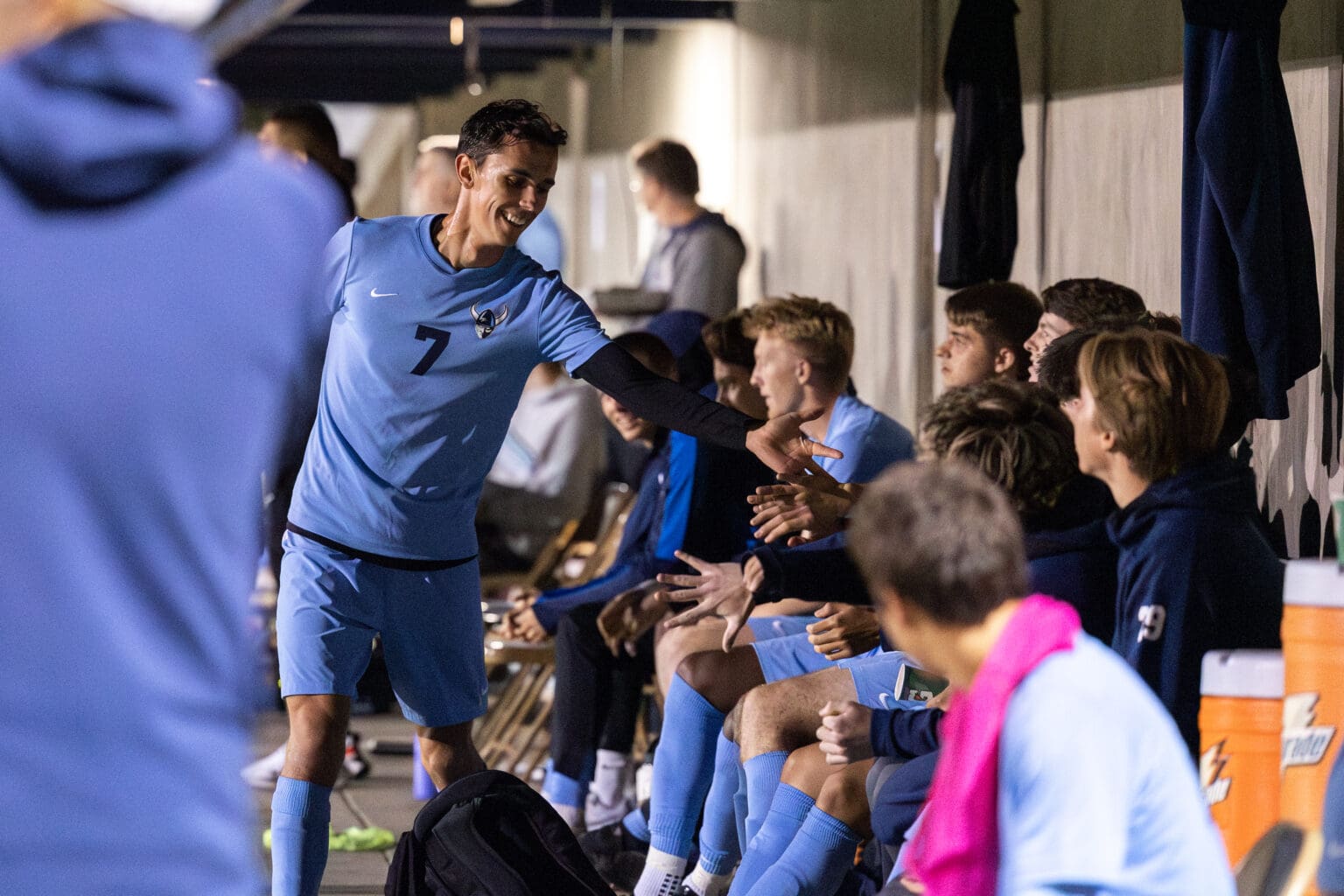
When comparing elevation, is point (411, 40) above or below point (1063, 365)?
above

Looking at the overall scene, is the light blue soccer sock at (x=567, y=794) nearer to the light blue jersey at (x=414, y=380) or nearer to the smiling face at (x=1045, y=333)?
the light blue jersey at (x=414, y=380)

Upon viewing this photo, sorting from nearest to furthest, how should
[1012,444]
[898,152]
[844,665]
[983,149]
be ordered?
[1012,444] < [844,665] < [983,149] < [898,152]

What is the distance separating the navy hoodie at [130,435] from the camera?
1.14 metres

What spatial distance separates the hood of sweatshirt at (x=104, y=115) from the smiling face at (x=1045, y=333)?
9.98 ft

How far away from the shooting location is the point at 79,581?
3.84 feet

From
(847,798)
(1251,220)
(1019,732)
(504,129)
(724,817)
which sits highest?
(504,129)

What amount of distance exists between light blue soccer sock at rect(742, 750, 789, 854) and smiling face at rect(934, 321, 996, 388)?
1146 millimetres

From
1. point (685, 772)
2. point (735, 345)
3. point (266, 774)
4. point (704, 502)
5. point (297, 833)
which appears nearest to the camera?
point (297, 833)

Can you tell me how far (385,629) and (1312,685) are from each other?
190 centimetres

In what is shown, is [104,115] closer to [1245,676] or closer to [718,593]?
[1245,676]

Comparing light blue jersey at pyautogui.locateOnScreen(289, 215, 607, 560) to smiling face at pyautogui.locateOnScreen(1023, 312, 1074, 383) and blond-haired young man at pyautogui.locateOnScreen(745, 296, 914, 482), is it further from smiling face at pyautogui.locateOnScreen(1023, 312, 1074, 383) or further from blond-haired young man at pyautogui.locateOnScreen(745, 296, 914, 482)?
blond-haired young man at pyautogui.locateOnScreen(745, 296, 914, 482)

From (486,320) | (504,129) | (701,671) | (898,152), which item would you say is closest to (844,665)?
(701,671)

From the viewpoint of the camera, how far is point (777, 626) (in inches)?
179

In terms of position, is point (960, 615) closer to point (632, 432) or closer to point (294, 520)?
point (294, 520)
